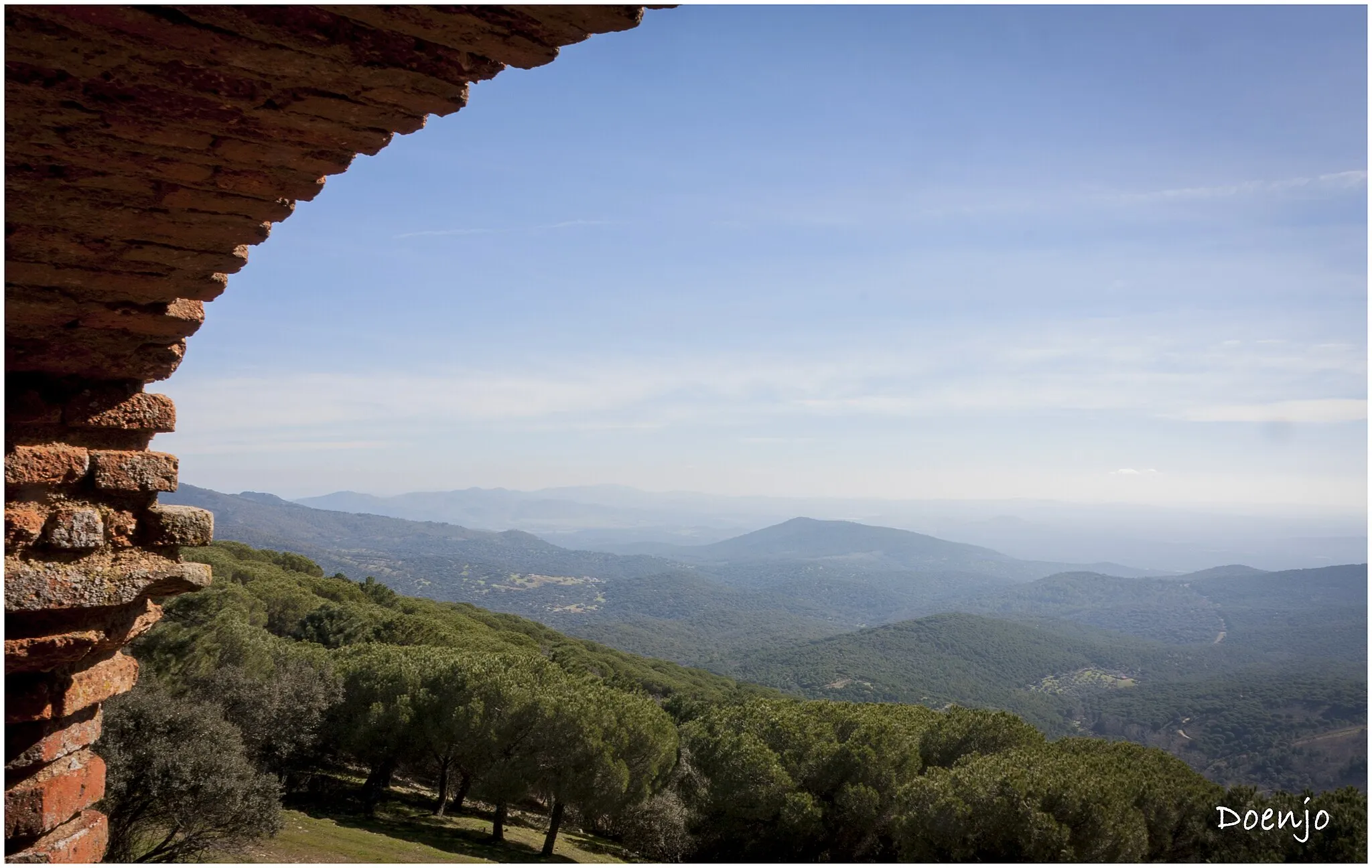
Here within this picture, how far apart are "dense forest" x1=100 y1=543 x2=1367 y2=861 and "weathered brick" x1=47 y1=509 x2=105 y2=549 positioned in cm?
1480

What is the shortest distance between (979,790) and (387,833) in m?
17.9

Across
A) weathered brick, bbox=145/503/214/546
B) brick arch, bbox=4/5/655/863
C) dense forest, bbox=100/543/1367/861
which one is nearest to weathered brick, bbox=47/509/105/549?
brick arch, bbox=4/5/655/863

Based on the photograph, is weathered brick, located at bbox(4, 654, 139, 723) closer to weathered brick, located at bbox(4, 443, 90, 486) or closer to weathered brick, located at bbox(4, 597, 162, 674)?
weathered brick, located at bbox(4, 597, 162, 674)

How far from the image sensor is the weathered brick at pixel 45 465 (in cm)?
386

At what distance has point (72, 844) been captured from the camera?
182 inches

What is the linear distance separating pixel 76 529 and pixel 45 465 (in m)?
0.39

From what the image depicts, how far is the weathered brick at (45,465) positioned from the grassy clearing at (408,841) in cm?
1676

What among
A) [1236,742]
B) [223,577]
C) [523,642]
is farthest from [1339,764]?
[223,577]

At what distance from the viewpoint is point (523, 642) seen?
5509 cm

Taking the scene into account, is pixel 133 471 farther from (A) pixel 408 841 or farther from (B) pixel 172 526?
(A) pixel 408 841

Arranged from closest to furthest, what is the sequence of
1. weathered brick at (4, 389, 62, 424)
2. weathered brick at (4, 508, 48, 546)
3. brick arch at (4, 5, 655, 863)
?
brick arch at (4, 5, 655, 863)
weathered brick at (4, 508, 48, 546)
weathered brick at (4, 389, 62, 424)

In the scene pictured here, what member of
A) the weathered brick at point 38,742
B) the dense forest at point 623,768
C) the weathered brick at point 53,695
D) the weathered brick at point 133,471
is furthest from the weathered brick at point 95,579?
the dense forest at point 623,768

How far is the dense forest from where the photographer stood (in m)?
16.4

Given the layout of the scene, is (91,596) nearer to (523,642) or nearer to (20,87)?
(20,87)
